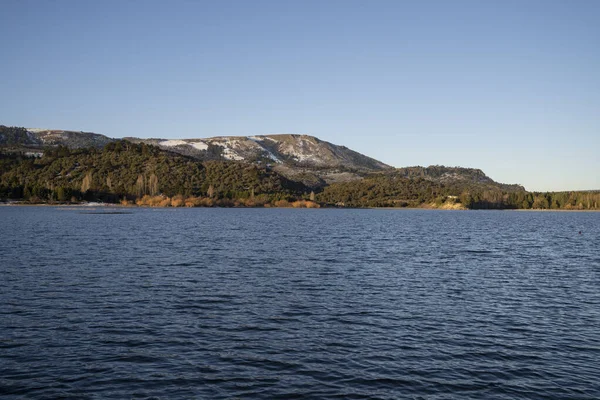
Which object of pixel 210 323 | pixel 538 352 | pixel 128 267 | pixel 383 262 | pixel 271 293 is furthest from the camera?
pixel 383 262

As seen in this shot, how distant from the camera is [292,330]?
2764cm

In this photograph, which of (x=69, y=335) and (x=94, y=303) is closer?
(x=69, y=335)

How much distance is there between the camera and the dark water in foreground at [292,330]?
20.0 metres

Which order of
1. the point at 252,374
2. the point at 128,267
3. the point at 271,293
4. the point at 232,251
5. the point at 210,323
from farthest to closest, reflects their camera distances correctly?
the point at 232,251, the point at 128,267, the point at 271,293, the point at 210,323, the point at 252,374

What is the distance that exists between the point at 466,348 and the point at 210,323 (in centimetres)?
1351

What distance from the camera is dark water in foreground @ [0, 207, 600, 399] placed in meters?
20.0

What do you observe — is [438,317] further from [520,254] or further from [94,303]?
[520,254]

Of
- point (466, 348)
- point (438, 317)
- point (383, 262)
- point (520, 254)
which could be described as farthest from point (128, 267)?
point (520, 254)

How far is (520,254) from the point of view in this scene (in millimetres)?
69312

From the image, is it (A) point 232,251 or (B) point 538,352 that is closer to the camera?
(B) point 538,352

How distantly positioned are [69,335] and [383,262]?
124 ft

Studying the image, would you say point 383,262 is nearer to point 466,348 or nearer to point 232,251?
point 232,251

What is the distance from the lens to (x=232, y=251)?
65438mm

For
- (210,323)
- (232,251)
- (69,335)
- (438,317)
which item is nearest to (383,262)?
(232,251)
